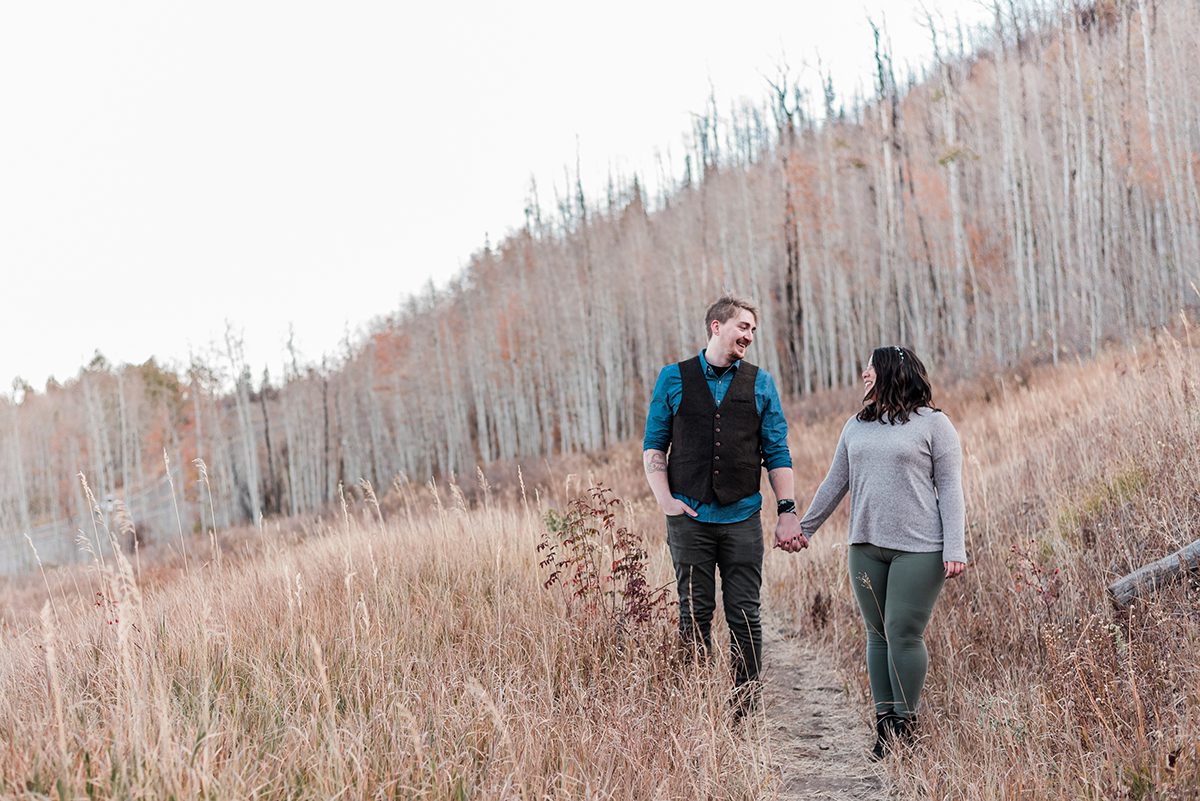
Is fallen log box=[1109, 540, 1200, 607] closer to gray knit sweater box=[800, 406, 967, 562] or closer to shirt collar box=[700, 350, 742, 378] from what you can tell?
gray knit sweater box=[800, 406, 967, 562]

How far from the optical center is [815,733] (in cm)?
434

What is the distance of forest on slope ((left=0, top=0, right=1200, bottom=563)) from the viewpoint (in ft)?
55.0

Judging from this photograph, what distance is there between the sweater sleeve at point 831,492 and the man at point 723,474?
0.35 feet

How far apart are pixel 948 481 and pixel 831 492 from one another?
57cm

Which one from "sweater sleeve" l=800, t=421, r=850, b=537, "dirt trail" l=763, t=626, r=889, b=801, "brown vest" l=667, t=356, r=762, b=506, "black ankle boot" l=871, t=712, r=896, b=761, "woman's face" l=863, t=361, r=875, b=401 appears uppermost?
"woman's face" l=863, t=361, r=875, b=401

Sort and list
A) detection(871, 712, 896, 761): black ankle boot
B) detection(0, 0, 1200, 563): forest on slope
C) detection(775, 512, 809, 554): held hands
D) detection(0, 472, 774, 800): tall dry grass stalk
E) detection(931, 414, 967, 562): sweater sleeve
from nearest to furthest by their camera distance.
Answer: detection(0, 472, 774, 800): tall dry grass stalk < detection(931, 414, 967, 562): sweater sleeve < detection(871, 712, 896, 761): black ankle boot < detection(775, 512, 809, 554): held hands < detection(0, 0, 1200, 563): forest on slope

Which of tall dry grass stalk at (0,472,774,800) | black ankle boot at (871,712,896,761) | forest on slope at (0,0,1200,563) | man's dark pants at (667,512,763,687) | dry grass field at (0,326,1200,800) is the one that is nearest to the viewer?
tall dry grass stalk at (0,472,774,800)

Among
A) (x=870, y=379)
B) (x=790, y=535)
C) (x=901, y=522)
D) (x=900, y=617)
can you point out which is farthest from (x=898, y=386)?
(x=900, y=617)

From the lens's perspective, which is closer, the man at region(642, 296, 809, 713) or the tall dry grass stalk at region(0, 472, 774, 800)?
the tall dry grass stalk at region(0, 472, 774, 800)

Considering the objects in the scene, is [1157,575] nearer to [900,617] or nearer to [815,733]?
[900,617]

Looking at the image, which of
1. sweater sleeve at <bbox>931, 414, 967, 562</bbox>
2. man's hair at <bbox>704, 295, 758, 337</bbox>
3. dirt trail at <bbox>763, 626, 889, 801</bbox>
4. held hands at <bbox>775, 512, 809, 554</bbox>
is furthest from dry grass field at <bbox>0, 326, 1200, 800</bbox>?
man's hair at <bbox>704, 295, 758, 337</bbox>

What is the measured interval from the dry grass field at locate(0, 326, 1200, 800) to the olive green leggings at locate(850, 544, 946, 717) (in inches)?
10.5

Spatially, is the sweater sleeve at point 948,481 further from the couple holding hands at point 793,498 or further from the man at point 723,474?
the man at point 723,474

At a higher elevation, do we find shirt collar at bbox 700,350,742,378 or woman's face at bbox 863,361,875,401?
shirt collar at bbox 700,350,742,378
